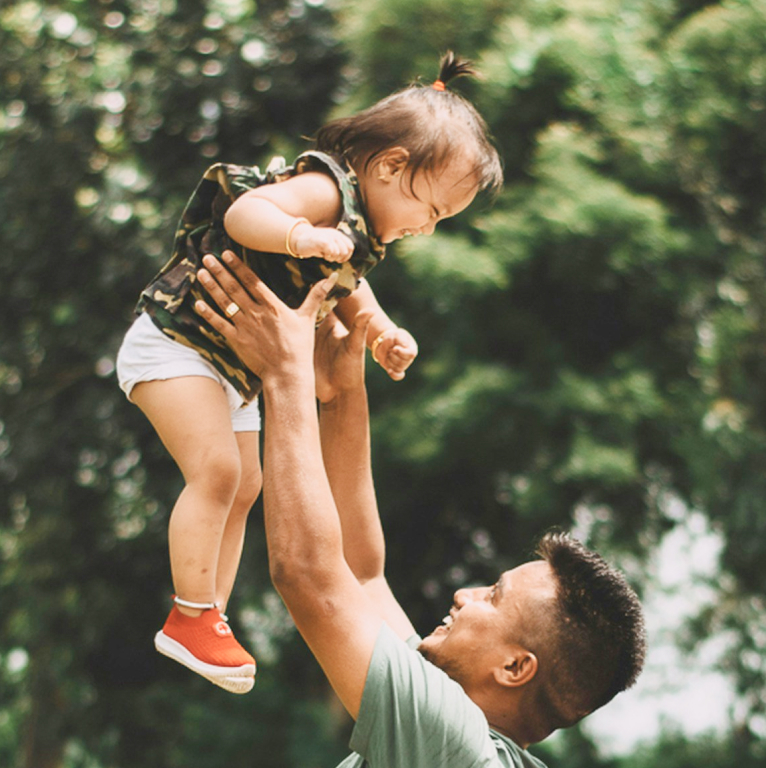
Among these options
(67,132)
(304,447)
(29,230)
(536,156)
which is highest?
(304,447)

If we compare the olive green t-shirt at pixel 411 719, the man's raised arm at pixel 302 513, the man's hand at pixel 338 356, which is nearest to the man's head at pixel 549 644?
the olive green t-shirt at pixel 411 719

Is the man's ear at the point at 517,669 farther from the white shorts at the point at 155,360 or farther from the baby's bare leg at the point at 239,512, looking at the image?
the white shorts at the point at 155,360

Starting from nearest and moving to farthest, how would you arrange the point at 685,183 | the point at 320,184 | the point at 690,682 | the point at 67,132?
1. the point at 320,184
2. the point at 685,183
3. the point at 67,132
4. the point at 690,682

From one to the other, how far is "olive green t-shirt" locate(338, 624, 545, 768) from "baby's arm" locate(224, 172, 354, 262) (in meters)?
0.65

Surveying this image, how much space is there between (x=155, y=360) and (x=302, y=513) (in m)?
0.43

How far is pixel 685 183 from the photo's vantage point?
6.28 meters

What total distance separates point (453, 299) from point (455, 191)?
152 inches

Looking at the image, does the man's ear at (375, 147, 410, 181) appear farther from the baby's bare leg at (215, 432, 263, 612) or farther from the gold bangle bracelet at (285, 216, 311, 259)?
the baby's bare leg at (215, 432, 263, 612)

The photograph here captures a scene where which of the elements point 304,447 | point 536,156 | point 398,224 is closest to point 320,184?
point 398,224

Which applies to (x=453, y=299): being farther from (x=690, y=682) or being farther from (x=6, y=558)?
(x=6, y=558)

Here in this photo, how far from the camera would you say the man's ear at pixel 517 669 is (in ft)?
6.68

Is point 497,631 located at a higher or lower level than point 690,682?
higher

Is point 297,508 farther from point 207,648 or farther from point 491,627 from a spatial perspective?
point 491,627

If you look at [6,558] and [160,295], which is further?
[6,558]
